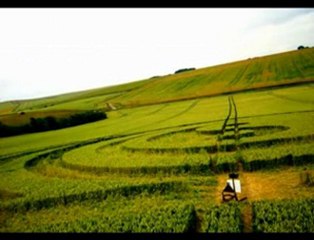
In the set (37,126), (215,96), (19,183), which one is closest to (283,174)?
(19,183)

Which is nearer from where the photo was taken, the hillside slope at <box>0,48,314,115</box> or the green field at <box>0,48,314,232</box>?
the green field at <box>0,48,314,232</box>

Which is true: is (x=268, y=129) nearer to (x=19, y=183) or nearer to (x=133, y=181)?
(x=133, y=181)

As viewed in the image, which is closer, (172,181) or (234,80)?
(172,181)

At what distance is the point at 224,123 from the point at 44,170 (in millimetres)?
19119

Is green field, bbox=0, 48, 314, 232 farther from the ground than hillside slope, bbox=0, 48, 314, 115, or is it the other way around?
hillside slope, bbox=0, 48, 314, 115

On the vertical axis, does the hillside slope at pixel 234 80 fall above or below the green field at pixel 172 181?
above

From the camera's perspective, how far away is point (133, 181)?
2181 cm

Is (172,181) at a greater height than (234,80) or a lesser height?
lesser

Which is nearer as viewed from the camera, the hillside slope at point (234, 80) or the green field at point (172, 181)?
the green field at point (172, 181)

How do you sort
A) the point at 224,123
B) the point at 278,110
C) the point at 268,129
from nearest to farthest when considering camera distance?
the point at 268,129
the point at 224,123
the point at 278,110

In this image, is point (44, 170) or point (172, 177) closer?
point (172, 177)
